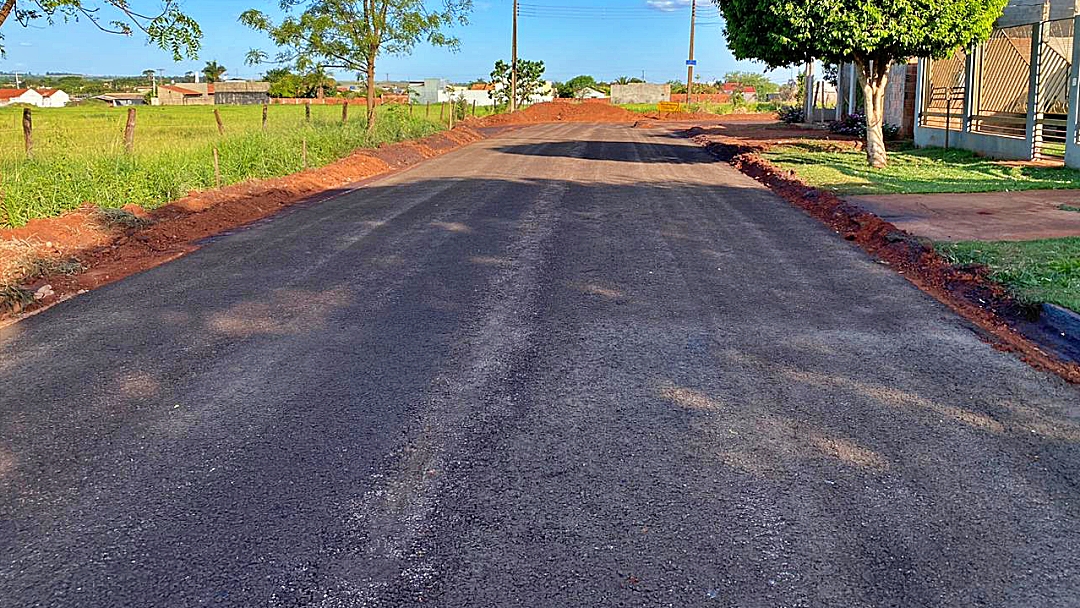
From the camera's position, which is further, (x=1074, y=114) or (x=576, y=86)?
(x=576, y=86)

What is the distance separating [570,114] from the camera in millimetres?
65562

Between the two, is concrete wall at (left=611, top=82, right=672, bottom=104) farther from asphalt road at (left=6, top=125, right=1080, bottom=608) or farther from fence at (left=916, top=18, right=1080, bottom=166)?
asphalt road at (left=6, top=125, right=1080, bottom=608)

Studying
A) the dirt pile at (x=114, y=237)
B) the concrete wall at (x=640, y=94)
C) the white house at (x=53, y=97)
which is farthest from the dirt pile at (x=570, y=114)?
the white house at (x=53, y=97)

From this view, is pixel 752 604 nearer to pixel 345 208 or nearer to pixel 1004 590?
pixel 1004 590

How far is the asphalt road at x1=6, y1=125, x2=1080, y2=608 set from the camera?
3.49 meters

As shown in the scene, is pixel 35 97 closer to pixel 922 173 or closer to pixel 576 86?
pixel 576 86

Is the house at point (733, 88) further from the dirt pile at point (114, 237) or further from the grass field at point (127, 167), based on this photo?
the dirt pile at point (114, 237)

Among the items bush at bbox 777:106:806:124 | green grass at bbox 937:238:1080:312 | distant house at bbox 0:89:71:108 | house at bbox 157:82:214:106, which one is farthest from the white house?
green grass at bbox 937:238:1080:312

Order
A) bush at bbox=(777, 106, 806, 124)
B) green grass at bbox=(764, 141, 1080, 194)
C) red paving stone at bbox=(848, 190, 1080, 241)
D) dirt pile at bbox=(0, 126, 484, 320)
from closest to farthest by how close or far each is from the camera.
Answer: dirt pile at bbox=(0, 126, 484, 320)
red paving stone at bbox=(848, 190, 1080, 241)
green grass at bbox=(764, 141, 1080, 194)
bush at bbox=(777, 106, 806, 124)

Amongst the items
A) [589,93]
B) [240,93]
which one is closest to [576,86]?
[589,93]

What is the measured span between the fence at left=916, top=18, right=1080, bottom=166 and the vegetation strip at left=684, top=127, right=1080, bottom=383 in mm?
8207

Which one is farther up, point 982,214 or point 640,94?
point 640,94

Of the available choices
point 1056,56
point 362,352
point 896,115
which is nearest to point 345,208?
point 362,352

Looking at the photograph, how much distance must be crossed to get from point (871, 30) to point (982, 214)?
7.13 metres
